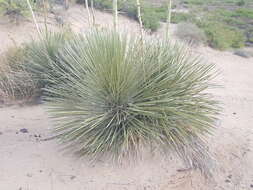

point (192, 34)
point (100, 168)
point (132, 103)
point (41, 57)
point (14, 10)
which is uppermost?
point (14, 10)

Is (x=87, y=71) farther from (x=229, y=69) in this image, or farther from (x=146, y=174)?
(x=229, y=69)

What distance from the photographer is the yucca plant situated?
11.8 feet

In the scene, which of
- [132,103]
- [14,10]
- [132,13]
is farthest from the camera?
[132,13]

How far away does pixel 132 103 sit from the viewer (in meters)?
3.67

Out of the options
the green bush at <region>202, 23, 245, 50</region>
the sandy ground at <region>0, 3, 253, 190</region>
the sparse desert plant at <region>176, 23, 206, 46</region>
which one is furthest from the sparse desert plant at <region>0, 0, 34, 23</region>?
the green bush at <region>202, 23, 245, 50</region>

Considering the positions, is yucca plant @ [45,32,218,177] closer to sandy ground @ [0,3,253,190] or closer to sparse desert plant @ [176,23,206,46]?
sandy ground @ [0,3,253,190]

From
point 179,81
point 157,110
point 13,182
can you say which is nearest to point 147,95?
point 157,110

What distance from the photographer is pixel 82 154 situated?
403 cm

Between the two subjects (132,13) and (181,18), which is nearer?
(132,13)

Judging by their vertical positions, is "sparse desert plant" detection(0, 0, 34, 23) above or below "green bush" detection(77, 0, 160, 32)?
above

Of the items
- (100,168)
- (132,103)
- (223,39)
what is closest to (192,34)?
(223,39)

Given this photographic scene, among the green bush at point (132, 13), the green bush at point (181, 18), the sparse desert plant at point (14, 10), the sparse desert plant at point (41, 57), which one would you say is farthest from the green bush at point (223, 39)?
the sparse desert plant at point (41, 57)

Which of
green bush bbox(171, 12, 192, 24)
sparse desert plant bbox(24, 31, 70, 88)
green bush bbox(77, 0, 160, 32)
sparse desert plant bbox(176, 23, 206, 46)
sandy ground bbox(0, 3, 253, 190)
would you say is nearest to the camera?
sandy ground bbox(0, 3, 253, 190)

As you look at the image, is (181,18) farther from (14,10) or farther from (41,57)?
(41,57)
